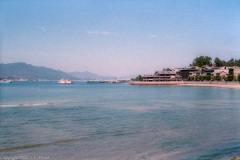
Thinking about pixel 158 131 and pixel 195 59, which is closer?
pixel 158 131

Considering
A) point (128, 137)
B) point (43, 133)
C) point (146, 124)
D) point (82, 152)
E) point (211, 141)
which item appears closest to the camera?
point (82, 152)

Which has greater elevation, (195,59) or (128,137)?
(195,59)

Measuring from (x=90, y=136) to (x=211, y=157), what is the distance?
5.90 m

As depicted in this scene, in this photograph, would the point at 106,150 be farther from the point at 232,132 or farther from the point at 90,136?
the point at 232,132

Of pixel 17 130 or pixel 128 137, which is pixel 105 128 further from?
pixel 17 130

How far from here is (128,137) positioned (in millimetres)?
11922

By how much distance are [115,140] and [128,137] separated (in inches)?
34.4

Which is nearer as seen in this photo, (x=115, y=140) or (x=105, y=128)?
(x=115, y=140)

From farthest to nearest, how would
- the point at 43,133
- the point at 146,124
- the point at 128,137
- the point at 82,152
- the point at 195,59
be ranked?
1. the point at 195,59
2. the point at 146,124
3. the point at 43,133
4. the point at 128,137
5. the point at 82,152

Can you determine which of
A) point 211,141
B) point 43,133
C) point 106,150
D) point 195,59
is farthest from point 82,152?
point 195,59

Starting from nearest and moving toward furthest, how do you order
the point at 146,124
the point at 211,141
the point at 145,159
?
the point at 145,159 < the point at 211,141 < the point at 146,124

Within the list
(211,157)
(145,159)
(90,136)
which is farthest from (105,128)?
(211,157)

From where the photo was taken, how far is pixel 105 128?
1412 centimetres

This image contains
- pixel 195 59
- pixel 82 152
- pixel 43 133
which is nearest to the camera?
pixel 82 152
